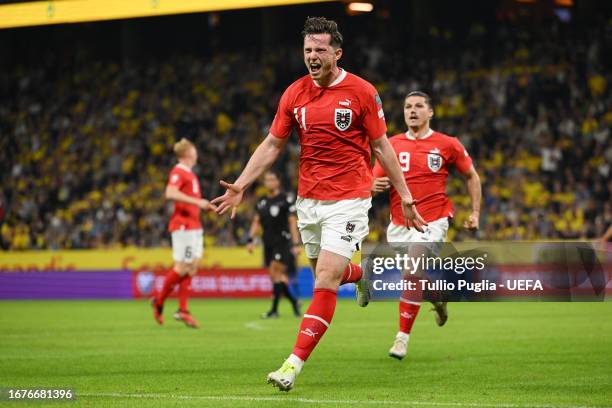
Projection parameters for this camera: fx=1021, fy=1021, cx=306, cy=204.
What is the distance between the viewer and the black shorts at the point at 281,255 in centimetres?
1775

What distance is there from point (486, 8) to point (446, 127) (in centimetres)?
678

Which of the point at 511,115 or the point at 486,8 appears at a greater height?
the point at 486,8

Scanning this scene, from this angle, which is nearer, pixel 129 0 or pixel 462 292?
pixel 462 292

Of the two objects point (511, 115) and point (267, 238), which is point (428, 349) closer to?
point (267, 238)

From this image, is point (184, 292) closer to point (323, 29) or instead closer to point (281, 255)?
point (281, 255)

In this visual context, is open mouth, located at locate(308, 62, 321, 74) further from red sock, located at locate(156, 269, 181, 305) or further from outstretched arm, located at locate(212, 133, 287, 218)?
red sock, located at locate(156, 269, 181, 305)

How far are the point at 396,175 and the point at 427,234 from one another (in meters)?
2.99

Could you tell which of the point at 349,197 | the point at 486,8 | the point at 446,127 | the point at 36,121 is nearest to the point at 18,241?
the point at 36,121

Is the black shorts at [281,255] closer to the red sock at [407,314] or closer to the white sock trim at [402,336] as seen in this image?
the red sock at [407,314]

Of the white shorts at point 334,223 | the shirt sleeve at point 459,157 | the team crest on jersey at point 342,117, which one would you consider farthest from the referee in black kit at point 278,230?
the team crest on jersey at point 342,117

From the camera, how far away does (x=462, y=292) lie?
11.4 m

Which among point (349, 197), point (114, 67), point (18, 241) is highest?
point (114, 67)

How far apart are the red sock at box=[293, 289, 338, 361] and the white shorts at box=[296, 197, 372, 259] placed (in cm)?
36

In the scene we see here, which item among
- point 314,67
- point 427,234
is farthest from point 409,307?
point 314,67
